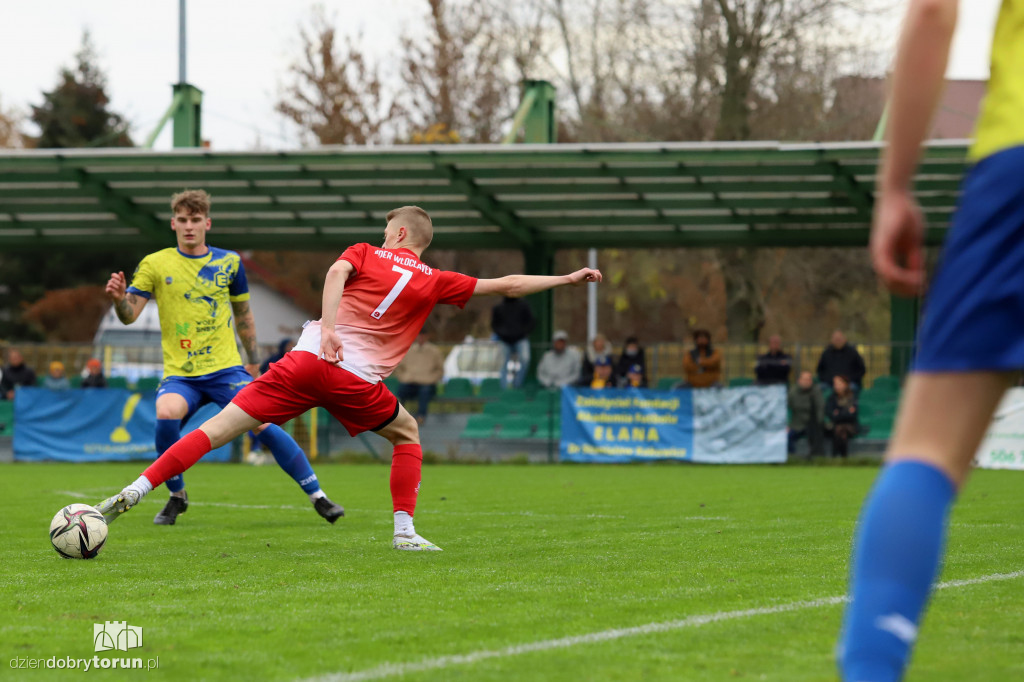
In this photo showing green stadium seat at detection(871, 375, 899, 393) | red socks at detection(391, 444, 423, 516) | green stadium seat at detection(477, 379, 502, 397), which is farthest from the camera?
green stadium seat at detection(477, 379, 502, 397)

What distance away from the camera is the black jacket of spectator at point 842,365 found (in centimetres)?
1856

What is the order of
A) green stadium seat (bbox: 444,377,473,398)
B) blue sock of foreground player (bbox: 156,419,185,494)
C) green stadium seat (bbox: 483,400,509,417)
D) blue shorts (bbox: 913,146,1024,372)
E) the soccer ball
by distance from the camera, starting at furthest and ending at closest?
green stadium seat (bbox: 444,377,473,398) → green stadium seat (bbox: 483,400,509,417) → blue sock of foreground player (bbox: 156,419,185,494) → the soccer ball → blue shorts (bbox: 913,146,1024,372)

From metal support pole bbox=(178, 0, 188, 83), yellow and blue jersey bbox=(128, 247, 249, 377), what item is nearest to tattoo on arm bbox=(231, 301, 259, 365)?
yellow and blue jersey bbox=(128, 247, 249, 377)

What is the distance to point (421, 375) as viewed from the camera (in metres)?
20.1

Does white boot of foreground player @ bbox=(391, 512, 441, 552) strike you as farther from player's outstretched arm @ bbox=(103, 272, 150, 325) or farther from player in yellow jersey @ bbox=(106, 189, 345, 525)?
player's outstretched arm @ bbox=(103, 272, 150, 325)

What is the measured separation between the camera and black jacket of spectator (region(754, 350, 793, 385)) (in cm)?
1914

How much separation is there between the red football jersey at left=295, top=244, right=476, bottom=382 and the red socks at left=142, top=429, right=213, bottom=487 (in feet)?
2.38

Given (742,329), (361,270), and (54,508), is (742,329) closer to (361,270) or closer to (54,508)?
(54,508)

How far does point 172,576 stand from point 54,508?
15.1 ft

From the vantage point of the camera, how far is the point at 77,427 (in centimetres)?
1948

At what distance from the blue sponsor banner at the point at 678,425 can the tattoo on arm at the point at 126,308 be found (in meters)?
11.2

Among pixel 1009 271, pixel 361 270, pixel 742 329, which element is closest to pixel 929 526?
pixel 1009 271

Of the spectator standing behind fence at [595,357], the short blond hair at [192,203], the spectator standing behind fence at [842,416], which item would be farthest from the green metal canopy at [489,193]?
the short blond hair at [192,203]

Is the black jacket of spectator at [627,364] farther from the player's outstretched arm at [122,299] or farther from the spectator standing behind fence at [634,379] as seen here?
the player's outstretched arm at [122,299]
